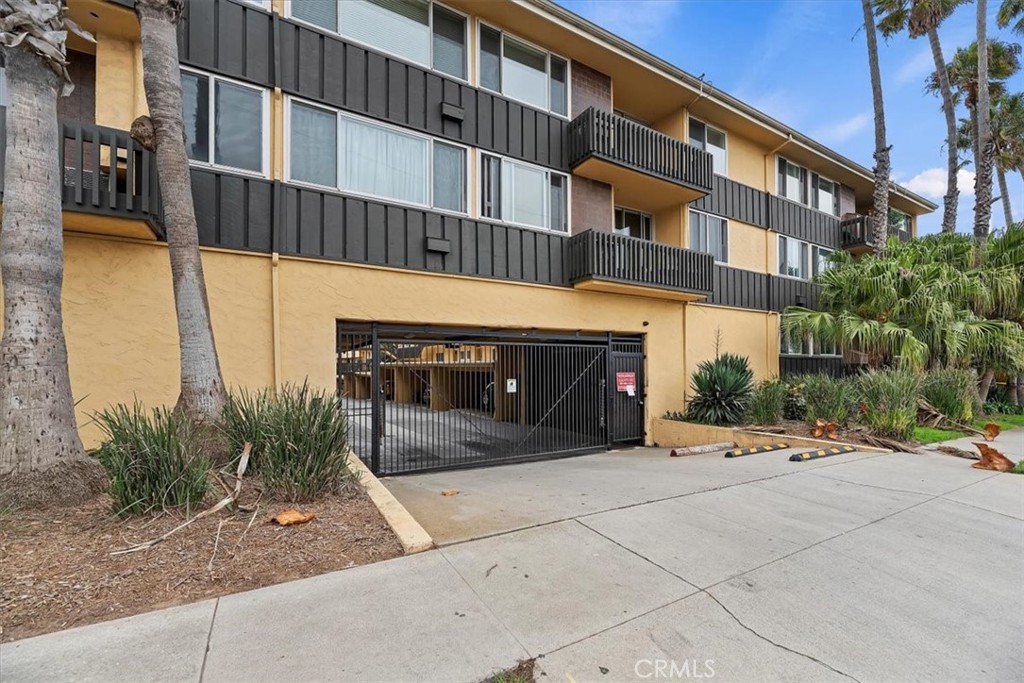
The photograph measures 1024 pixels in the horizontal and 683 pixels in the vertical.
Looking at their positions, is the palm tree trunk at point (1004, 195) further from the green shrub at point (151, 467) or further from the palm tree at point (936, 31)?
the green shrub at point (151, 467)

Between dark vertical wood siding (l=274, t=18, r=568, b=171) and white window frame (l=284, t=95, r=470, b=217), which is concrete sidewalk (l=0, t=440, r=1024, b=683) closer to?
white window frame (l=284, t=95, r=470, b=217)

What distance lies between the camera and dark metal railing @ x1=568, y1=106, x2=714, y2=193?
393 inches

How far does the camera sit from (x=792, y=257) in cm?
1560

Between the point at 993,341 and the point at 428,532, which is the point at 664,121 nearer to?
the point at 993,341


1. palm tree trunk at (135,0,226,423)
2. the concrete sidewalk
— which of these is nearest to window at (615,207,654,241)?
the concrete sidewalk

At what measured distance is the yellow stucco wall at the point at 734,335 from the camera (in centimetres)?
1251

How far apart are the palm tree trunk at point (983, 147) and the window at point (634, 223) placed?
9983 mm

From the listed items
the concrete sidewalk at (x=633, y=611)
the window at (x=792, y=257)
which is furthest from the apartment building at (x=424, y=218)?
the concrete sidewalk at (x=633, y=611)

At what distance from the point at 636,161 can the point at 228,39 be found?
801cm

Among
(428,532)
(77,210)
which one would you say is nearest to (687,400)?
(428,532)

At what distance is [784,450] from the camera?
8.54m

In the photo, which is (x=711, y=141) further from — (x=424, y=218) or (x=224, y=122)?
(x=224, y=122)

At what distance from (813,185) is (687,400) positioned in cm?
1028

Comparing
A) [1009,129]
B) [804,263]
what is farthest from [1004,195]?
[804,263]
